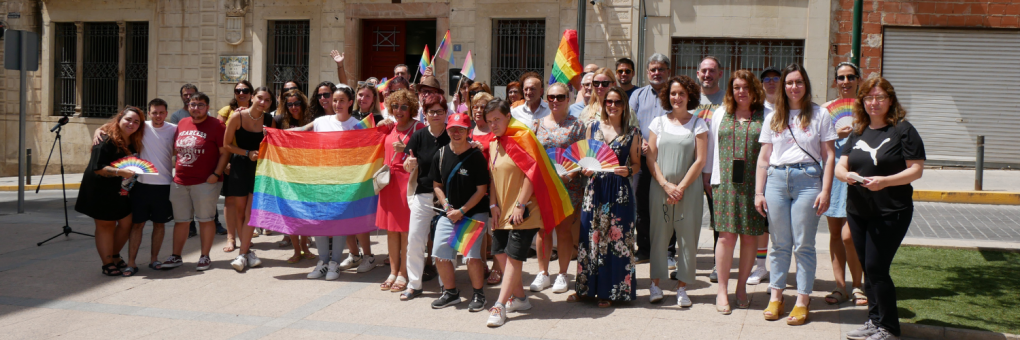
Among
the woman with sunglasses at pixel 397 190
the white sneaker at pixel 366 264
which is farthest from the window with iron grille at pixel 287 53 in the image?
the woman with sunglasses at pixel 397 190

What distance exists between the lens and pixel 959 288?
644 cm

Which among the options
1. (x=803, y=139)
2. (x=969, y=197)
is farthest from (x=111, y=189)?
(x=969, y=197)

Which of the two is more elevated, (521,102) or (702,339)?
(521,102)

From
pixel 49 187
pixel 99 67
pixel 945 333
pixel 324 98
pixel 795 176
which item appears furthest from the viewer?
pixel 99 67

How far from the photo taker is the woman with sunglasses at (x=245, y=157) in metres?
7.45

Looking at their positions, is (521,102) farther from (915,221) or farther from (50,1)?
(50,1)

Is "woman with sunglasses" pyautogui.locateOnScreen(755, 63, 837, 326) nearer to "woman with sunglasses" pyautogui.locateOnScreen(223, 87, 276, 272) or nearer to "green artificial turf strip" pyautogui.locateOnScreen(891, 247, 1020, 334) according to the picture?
"green artificial turf strip" pyautogui.locateOnScreen(891, 247, 1020, 334)

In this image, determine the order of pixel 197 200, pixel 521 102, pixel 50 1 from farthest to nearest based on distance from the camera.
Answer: pixel 50 1
pixel 521 102
pixel 197 200

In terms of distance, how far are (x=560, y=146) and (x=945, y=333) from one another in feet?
9.35

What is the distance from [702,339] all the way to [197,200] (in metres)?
4.60

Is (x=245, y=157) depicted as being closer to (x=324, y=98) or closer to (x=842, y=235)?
(x=324, y=98)

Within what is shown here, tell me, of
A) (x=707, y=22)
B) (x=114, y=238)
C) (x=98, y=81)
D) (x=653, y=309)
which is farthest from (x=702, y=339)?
(x=98, y=81)

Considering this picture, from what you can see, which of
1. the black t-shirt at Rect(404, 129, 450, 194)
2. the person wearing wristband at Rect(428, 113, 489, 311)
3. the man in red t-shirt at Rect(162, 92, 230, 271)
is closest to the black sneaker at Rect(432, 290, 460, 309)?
the person wearing wristband at Rect(428, 113, 489, 311)

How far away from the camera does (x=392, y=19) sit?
18469mm
